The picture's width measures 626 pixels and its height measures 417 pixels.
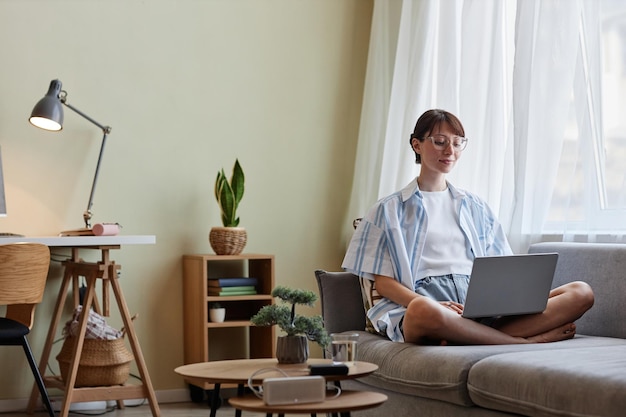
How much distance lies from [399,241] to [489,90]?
3.55 ft

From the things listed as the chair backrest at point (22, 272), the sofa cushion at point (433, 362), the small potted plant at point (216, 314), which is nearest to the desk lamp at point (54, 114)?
the chair backrest at point (22, 272)

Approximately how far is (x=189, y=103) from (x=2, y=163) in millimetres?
947

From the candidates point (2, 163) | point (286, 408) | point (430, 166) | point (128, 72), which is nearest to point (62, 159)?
point (2, 163)

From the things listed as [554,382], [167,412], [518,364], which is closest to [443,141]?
[518,364]

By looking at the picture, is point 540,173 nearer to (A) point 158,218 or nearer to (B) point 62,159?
(A) point 158,218

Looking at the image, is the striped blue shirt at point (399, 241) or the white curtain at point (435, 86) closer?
the striped blue shirt at point (399, 241)

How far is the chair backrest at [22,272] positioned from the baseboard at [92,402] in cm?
69

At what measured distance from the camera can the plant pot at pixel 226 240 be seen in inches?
165

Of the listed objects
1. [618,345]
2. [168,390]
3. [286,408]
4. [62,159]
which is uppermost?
[62,159]

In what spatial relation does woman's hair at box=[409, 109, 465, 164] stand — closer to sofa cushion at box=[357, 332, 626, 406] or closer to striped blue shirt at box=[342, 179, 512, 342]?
striped blue shirt at box=[342, 179, 512, 342]

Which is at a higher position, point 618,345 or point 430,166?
point 430,166

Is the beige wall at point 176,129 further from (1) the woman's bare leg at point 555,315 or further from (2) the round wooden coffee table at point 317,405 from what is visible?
(2) the round wooden coffee table at point 317,405

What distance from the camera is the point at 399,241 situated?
3.12 m

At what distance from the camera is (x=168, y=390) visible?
4.32 metres
